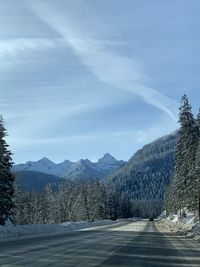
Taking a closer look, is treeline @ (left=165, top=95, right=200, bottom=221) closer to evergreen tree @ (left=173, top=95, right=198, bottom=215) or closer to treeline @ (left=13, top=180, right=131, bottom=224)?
evergreen tree @ (left=173, top=95, right=198, bottom=215)

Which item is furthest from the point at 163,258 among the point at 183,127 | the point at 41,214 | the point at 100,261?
the point at 41,214

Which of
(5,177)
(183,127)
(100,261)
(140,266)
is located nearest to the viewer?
(140,266)

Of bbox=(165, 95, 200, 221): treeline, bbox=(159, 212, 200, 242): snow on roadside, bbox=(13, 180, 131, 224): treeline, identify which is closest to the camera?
bbox=(159, 212, 200, 242): snow on roadside

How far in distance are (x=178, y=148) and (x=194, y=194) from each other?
52.8 ft

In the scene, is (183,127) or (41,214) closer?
(183,127)

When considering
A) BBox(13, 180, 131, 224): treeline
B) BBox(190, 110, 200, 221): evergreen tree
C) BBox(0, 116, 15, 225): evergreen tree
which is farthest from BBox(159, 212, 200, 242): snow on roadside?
BBox(13, 180, 131, 224): treeline

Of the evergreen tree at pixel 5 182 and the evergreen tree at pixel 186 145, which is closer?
the evergreen tree at pixel 5 182

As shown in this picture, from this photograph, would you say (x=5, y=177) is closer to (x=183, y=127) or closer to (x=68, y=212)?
(x=183, y=127)

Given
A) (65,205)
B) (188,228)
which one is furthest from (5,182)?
(65,205)

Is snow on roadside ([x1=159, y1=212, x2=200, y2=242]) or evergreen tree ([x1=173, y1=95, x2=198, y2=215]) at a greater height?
evergreen tree ([x1=173, y1=95, x2=198, y2=215])

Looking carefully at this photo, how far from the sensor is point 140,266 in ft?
55.0

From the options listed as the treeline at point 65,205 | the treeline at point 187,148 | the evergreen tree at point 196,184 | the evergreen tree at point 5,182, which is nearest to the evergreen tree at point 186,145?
the treeline at point 187,148

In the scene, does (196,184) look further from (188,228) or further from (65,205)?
(65,205)

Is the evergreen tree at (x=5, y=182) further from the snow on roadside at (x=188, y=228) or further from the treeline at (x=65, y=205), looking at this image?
the treeline at (x=65, y=205)
